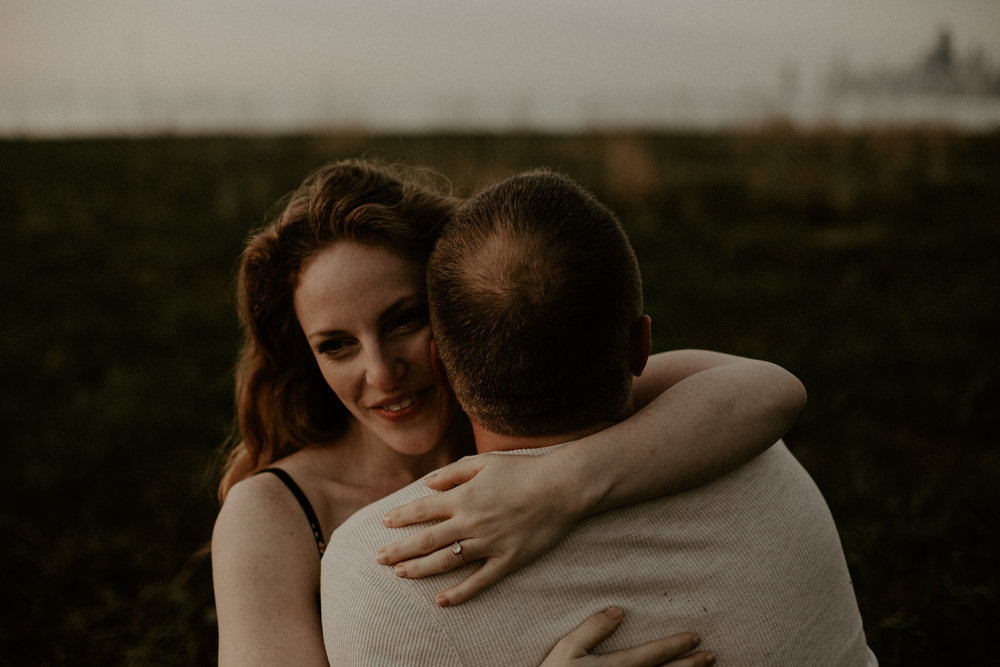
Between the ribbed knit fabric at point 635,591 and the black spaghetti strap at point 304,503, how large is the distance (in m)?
0.74

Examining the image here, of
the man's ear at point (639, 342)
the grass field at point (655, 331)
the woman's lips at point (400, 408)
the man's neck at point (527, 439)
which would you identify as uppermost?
the man's ear at point (639, 342)

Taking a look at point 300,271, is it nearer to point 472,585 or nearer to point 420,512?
point 420,512

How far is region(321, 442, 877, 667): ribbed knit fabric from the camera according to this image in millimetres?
1346

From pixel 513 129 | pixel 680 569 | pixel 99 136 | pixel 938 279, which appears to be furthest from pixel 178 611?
pixel 99 136

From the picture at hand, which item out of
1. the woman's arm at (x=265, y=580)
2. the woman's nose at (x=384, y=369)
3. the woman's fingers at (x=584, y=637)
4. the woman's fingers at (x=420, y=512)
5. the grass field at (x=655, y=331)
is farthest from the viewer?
the grass field at (x=655, y=331)

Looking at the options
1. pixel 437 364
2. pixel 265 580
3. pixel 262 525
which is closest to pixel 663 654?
pixel 437 364

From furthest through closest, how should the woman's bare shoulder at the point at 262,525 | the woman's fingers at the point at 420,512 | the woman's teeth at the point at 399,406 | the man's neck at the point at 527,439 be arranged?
the woman's teeth at the point at 399,406, the woman's bare shoulder at the point at 262,525, the man's neck at the point at 527,439, the woman's fingers at the point at 420,512

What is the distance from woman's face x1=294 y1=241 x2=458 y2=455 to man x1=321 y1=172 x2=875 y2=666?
629mm

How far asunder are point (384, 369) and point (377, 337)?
0.33ft

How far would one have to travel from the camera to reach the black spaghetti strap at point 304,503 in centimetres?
223

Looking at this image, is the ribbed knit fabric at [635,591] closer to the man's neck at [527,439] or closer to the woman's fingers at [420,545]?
the woman's fingers at [420,545]

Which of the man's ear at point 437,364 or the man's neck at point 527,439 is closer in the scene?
the man's neck at point 527,439

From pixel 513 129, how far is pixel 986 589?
12693mm

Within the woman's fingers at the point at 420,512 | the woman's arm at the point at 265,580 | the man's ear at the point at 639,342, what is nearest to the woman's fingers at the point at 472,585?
the woman's fingers at the point at 420,512
